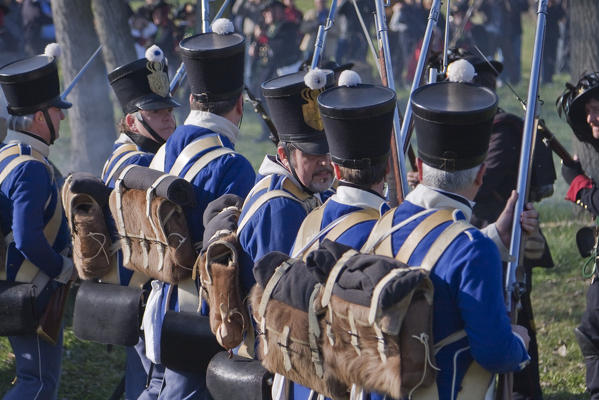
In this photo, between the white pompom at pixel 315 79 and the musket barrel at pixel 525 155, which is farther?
the white pompom at pixel 315 79

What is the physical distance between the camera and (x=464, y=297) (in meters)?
2.97

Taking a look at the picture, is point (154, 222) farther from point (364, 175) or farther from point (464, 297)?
point (464, 297)

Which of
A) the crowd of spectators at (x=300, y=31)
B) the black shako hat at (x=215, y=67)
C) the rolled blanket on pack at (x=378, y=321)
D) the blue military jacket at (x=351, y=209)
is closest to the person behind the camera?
the rolled blanket on pack at (x=378, y=321)

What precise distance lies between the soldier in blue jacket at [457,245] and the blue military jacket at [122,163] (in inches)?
83.6

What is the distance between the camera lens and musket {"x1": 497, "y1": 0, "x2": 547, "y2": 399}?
3.39 meters

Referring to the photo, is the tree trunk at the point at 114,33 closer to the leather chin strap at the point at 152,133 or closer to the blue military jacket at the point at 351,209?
the leather chin strap at the point at 152,133

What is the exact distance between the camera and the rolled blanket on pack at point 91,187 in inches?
189

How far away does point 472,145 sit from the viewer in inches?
124

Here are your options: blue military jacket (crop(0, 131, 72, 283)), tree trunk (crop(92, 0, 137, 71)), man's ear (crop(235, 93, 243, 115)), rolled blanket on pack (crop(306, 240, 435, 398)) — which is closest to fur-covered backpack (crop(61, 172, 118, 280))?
blue military jacket (crop(0, 131, 72, 283))

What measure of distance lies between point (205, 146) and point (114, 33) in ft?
22.4

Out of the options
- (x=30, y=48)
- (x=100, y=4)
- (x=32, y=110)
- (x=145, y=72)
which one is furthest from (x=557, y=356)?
(x=30, y=48)

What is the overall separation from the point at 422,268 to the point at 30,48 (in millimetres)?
16423

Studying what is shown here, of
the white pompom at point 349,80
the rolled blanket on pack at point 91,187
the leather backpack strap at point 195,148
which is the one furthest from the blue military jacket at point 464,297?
the rolled blanket on pack at point 91,187

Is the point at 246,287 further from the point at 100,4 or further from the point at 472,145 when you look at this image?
the point at 100,4
